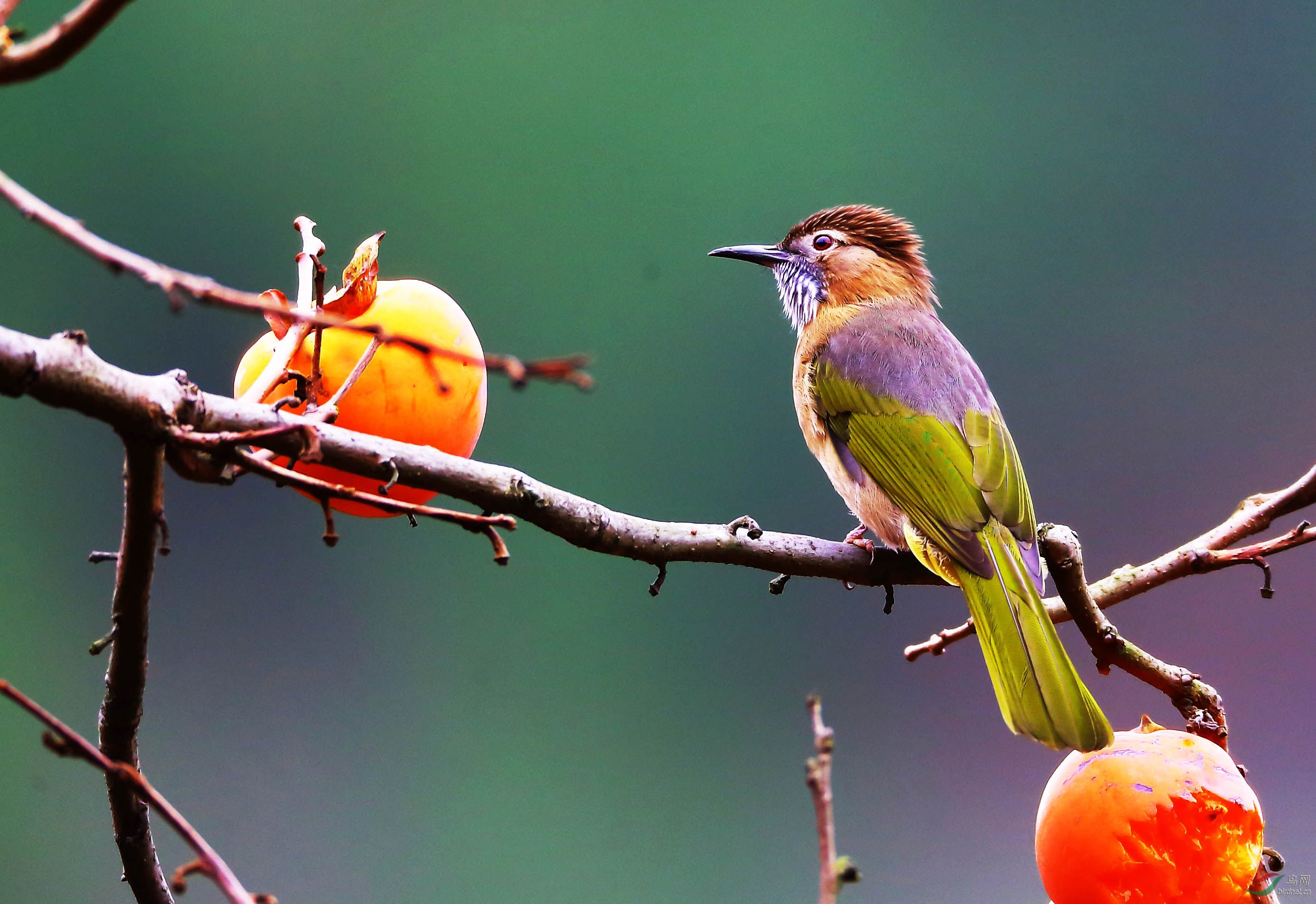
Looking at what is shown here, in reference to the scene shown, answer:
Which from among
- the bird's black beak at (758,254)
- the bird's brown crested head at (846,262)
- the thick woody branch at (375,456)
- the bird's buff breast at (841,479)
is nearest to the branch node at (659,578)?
the thick woody branch at (375,456)

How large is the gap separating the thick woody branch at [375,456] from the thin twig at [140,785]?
0.22 metres

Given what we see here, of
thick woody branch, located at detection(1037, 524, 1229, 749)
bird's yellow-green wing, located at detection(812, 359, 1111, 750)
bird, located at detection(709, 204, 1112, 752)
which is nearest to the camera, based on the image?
thick woody branch, located at detection(1037, 524, 1229, 749)

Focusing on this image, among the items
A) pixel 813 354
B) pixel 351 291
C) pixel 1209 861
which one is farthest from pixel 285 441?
pixel 813 354

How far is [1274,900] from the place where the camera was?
4.07 ft

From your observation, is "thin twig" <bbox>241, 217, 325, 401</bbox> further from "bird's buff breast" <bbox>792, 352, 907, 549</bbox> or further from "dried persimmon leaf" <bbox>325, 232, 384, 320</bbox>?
"bird's buff breast" <bbox>792, 352, 907, 549</bbox>

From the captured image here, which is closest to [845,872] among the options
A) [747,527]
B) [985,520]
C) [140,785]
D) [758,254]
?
[140,785]

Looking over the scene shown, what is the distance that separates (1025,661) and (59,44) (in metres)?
1.37

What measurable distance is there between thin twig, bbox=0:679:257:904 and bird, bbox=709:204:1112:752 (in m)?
0.96

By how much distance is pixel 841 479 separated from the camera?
246cm

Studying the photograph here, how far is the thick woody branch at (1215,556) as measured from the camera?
1.37 m

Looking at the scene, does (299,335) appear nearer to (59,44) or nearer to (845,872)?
(59,44)

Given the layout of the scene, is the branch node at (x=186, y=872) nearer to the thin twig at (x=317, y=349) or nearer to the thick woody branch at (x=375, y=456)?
the thick woody branch at (x=375, y=456)

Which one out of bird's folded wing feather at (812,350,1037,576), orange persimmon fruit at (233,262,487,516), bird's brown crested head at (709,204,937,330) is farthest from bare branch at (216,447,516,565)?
bird's brown crested head at (709,204,937,330)

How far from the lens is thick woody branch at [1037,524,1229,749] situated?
129 cm
